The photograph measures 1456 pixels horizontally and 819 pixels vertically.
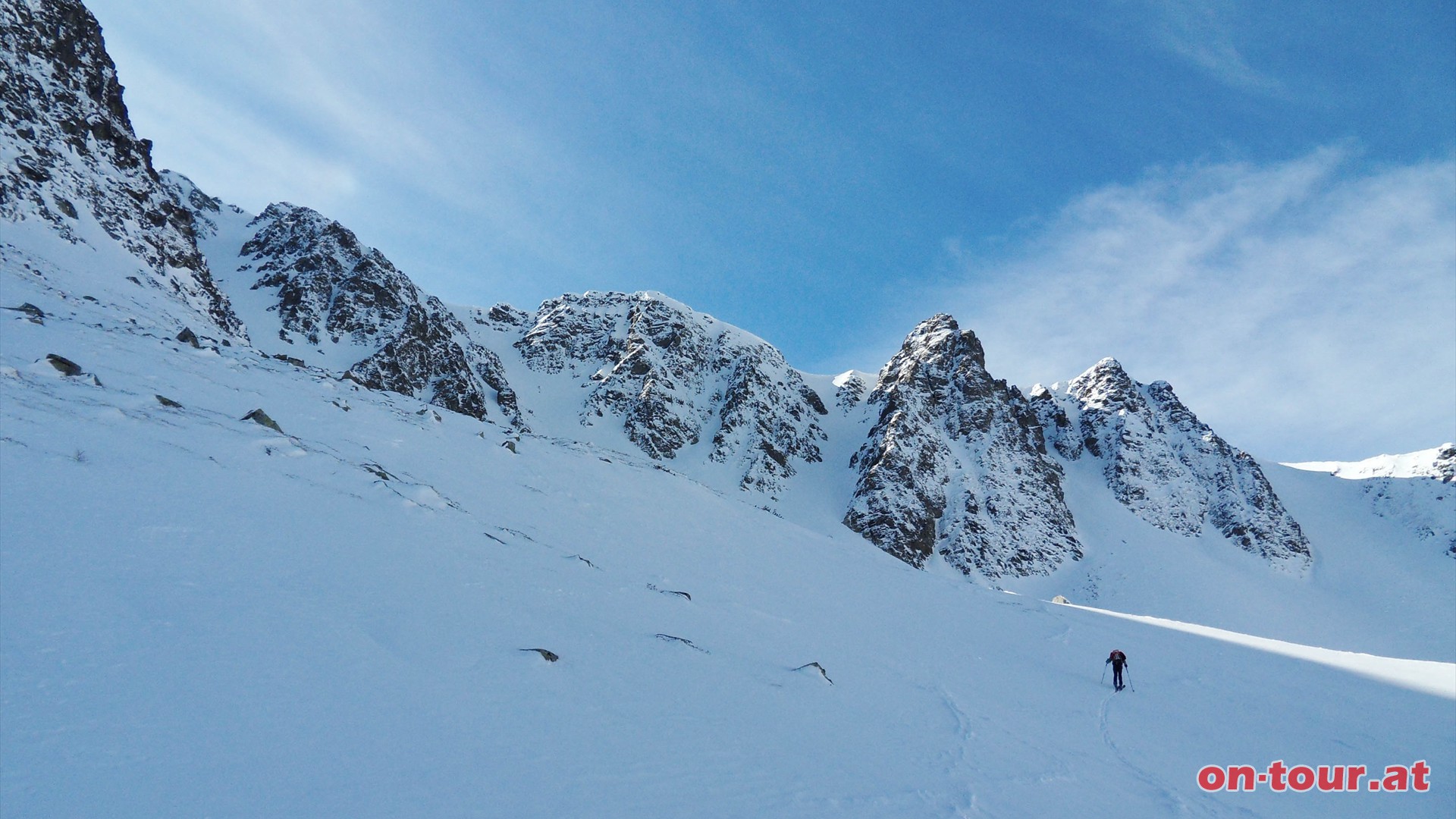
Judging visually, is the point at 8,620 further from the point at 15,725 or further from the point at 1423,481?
the point at 1423,481

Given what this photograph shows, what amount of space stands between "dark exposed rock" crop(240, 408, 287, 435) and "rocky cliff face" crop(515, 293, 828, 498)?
2205 inches

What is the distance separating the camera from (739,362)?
84312 mm

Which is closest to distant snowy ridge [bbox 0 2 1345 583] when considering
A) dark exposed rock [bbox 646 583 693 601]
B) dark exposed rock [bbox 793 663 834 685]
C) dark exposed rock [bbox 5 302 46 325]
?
dark exposed rock [bbox 5 302 46 325]

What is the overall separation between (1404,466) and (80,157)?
500 ft

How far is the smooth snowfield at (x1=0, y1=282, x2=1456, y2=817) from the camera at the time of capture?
3.68 meters

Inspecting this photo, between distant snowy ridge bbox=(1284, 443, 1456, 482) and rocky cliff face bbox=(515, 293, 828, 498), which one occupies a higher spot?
distant snowy ridge bbox=(1284, 443, 1456, 482)

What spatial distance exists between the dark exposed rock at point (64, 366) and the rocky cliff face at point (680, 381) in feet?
191

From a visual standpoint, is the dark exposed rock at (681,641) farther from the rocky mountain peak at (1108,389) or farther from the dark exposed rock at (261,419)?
the rocky mountain peak at (1108,389)

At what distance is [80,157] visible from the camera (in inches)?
1401

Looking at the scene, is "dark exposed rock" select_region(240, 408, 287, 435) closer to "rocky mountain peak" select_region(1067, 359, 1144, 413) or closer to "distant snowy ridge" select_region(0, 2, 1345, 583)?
"distant snowy ridge" select_region(0, 2, 1345, 583)

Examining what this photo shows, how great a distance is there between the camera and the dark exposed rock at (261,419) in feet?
39.8

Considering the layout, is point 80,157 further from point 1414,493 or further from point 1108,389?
point 1414,493

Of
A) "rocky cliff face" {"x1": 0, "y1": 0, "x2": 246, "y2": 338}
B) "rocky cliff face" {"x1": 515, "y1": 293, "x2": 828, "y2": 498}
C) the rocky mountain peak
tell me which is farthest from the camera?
the rocky mountain peak

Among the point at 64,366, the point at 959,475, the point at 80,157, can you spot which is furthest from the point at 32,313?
the point at 959,475
